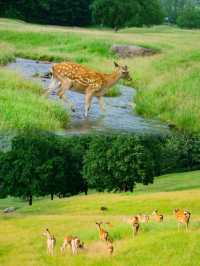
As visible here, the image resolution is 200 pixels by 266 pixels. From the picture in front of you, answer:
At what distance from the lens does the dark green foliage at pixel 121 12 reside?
9038cm

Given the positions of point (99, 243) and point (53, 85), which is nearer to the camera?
point (99, 243)

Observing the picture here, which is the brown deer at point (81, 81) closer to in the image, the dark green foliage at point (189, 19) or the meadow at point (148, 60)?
Result: the meadow at point (148, 60)

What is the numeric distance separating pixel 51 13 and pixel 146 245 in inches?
2766

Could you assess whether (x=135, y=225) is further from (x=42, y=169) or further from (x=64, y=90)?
(x=42, y=169)

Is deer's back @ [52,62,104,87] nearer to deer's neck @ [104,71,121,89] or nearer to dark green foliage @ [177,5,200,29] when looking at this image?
deer's neck @ [104,71,121,89]

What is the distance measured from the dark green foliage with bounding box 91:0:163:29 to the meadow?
29.2 metres

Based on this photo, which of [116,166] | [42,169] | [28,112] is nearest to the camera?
[28,112]

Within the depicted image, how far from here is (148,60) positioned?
4419 cm

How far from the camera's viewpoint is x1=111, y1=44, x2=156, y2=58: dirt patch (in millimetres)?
48656

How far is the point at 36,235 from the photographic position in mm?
25203

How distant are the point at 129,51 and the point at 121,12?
152ft

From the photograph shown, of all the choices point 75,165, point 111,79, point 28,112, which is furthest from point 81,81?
point 75,165

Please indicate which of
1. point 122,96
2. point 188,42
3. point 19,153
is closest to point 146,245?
point 122,96

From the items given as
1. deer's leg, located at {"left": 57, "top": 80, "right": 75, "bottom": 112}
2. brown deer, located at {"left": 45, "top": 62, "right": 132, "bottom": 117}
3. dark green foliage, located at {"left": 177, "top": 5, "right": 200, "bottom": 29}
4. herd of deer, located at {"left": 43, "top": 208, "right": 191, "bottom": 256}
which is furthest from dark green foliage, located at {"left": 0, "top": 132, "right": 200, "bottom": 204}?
dark green foliage, located at {"left": 177, "top": 5, "right": 200, "bottom": 29}
